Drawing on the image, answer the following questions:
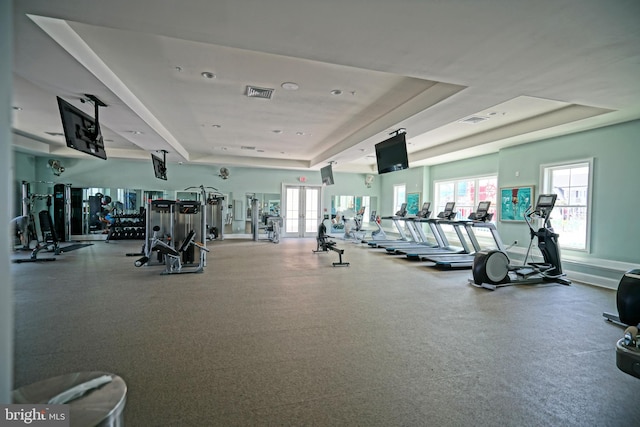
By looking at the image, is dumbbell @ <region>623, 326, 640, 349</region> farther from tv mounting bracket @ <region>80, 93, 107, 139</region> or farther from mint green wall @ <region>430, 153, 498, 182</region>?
mint green wall @ <region>430, 153, 498, 182</region>

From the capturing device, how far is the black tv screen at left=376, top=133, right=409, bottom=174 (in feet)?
18.8

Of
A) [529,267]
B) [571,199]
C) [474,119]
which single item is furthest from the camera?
[571,199]

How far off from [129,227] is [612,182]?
13413mm

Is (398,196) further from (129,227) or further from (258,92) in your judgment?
(129,227)

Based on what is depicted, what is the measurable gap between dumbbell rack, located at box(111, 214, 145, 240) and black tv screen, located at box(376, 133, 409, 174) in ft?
29.8

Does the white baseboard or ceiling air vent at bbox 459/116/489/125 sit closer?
the white baseboard

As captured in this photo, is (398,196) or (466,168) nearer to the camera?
(466,168)

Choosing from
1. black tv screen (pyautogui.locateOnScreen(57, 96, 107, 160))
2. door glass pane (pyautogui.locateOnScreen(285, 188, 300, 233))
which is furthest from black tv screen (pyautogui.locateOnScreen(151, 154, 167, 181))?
door glass pane (pyautogui.locateOnScreen(285, 188, 300, 233))

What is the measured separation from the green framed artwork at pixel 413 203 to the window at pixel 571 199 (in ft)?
15.4

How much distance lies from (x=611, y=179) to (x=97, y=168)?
558 inches

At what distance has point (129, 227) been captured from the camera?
11.2m

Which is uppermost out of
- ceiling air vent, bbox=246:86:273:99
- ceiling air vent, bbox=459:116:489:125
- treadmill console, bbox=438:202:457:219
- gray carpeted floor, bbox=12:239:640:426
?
ceiling air vent, bbox=459:116:489:125

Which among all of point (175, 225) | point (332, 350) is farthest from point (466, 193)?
point (332, 350)

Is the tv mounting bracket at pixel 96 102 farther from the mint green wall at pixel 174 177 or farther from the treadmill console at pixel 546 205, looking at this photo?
the treadmill console at pixel 546 205
